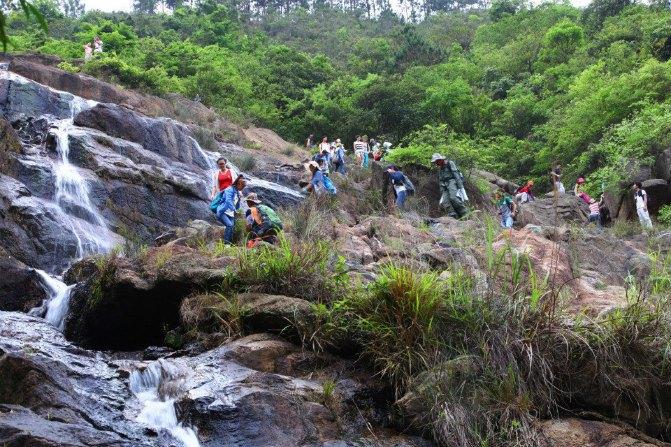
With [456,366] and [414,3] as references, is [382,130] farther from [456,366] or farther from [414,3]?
[414,3]

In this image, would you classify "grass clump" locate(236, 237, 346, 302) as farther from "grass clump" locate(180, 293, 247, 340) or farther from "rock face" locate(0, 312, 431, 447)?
"rock face" locate(0, 312, 431, 447)

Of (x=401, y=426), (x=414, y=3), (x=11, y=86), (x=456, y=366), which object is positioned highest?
(x=414, y=3)

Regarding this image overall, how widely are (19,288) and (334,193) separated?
28.7ft

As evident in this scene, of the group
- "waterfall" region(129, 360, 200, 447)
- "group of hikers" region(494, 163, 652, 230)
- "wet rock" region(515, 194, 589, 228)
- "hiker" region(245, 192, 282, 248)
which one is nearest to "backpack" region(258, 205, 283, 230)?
"hiker" region(245, 192, 282, 248)

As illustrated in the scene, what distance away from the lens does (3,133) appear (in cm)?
1412

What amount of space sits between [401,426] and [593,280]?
5.32 m

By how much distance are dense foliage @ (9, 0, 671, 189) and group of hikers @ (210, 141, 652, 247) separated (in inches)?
93.1

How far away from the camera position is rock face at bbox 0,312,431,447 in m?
4.90

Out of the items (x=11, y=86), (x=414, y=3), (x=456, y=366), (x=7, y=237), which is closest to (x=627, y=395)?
(x=456, y=366)

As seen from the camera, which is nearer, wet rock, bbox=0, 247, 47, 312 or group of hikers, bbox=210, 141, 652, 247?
wet rock, bbox=0, 247, 47, 312

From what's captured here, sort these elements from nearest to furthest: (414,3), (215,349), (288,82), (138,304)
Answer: (215,349), (138,304), (288,82), (414,3)

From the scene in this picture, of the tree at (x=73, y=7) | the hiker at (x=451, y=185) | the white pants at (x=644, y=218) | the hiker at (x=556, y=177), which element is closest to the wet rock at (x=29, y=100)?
the hiker at (x=451, y=185)

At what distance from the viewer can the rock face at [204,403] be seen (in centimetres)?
490

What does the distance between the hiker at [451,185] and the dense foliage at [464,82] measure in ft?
23.2
